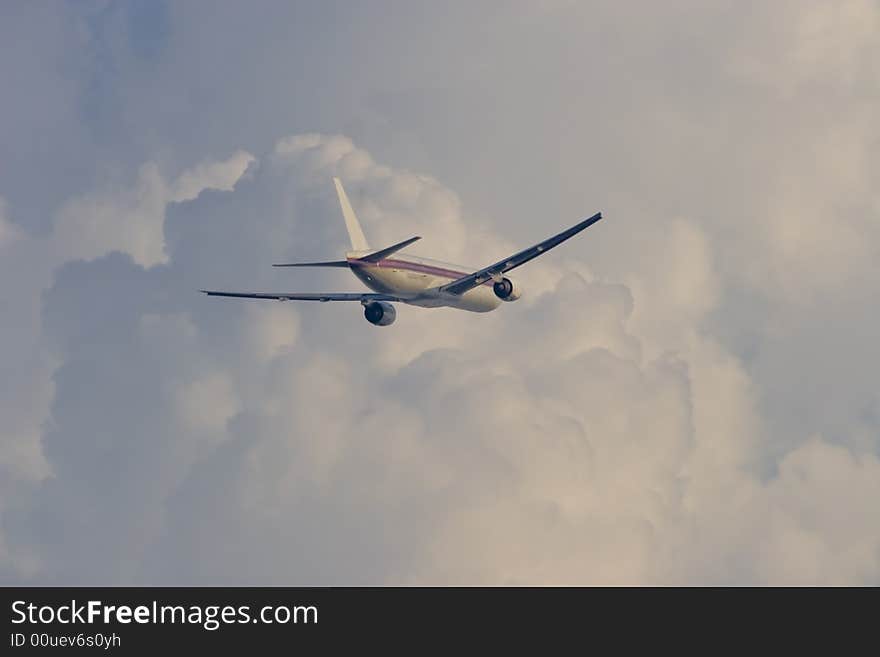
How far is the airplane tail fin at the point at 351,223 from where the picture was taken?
528 ft

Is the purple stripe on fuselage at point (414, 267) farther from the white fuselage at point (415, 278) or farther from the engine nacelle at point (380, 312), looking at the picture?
the engine nacelle at point (380, 312)

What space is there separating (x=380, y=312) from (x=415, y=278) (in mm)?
5843

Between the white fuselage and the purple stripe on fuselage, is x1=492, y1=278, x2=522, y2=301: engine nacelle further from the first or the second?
the purple stripe on fuselage

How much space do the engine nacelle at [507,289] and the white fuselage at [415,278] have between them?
1.24 meters

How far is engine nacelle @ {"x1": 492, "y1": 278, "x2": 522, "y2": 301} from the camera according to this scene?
161 m

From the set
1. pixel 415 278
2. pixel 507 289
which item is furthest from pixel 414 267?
pixel 507 289

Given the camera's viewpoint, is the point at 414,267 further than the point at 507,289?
No

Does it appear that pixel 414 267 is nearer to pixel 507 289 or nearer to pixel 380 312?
pixel 380 312

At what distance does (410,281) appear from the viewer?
509 feet
